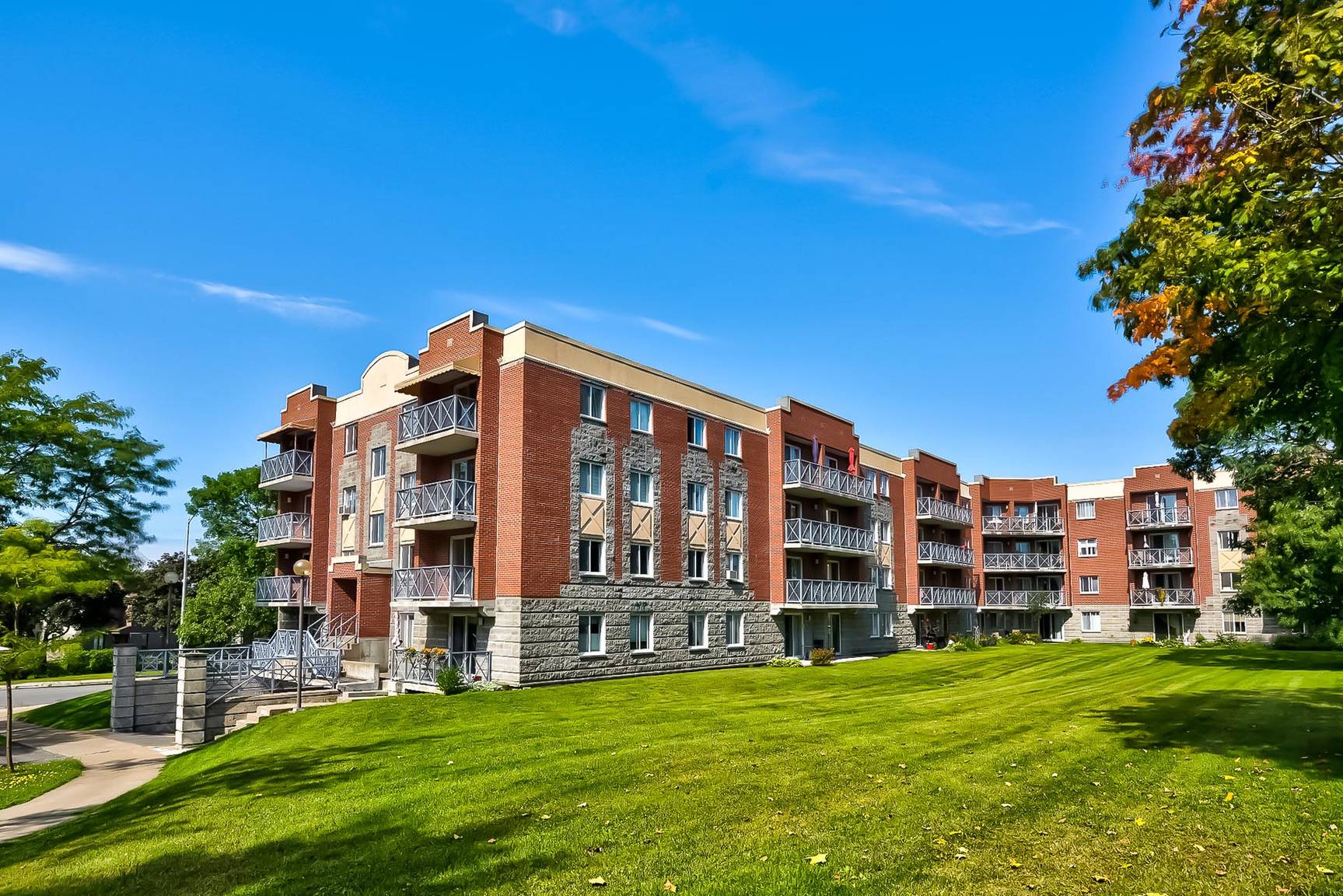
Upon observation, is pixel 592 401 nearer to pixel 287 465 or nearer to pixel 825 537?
pixel 825 537

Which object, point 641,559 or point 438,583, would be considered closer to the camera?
point 438,583

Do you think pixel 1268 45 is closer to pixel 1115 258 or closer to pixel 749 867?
A: pixel 1115 258

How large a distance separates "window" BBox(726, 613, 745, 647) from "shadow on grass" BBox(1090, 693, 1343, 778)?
17.1 meters

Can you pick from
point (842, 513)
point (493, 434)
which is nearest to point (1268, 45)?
point (493, 434)

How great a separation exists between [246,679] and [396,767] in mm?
14327

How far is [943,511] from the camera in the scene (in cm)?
5059

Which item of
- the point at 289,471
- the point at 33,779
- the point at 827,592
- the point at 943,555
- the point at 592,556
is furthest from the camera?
the point at 943,555

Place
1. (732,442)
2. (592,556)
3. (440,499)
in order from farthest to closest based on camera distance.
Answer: (732,442) < (592,556) < (440,499)

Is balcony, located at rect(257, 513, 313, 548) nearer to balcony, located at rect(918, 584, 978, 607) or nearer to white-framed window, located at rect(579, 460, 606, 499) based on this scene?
white-framed window, located at rect(579, 460, 606, 499)

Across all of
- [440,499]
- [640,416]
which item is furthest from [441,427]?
[640,416]

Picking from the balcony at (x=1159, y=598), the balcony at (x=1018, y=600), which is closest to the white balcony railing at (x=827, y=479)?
the balcony at (x=1018, y=600)

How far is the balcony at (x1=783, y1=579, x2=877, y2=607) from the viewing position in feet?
120

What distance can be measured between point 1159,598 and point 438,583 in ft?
156

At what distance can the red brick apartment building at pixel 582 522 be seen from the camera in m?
26.7
